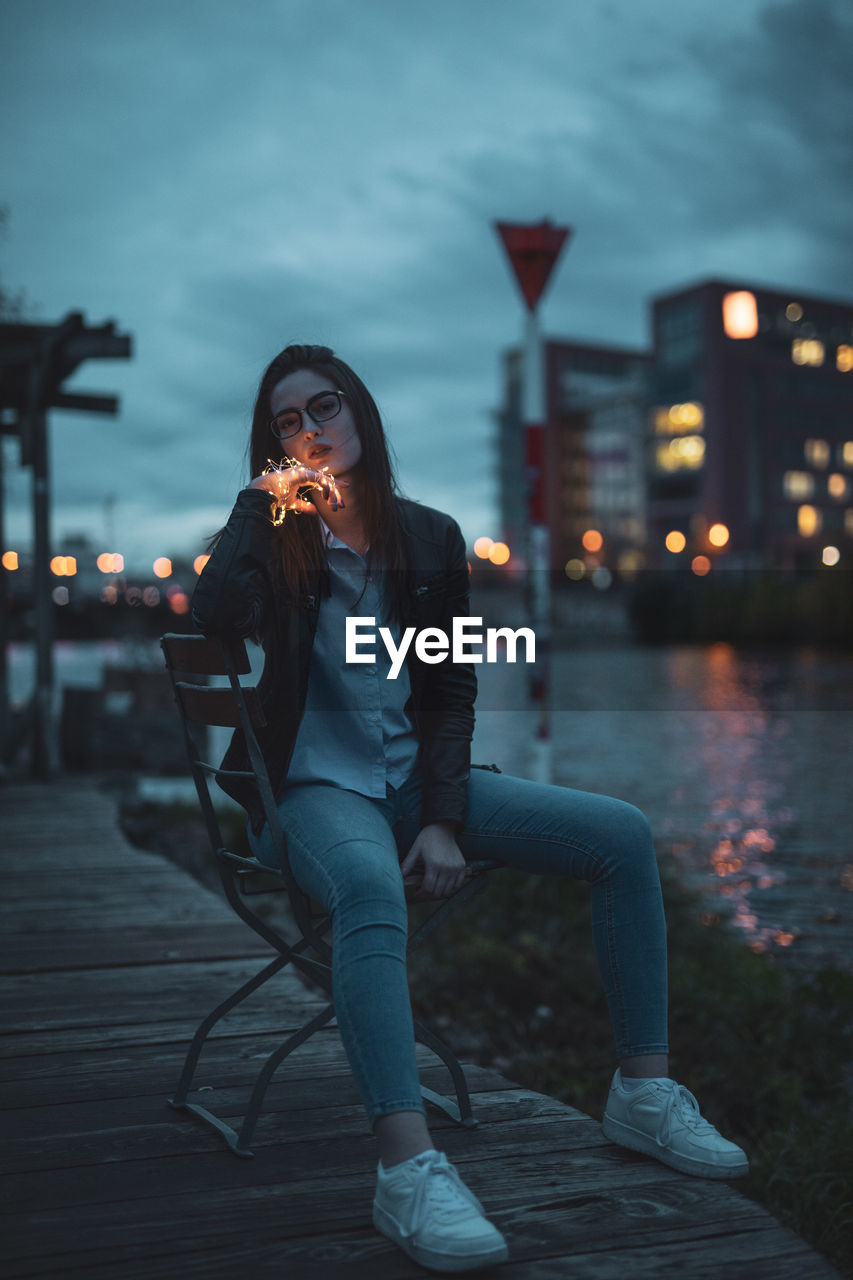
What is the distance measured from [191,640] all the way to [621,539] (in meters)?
96.4

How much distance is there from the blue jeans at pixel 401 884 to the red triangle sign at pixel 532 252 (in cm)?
447

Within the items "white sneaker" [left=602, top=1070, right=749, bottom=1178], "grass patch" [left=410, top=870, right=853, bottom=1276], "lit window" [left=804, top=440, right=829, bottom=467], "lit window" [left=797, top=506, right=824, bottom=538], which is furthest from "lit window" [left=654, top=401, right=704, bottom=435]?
"white sneaker" [left=602, top=1070, right=749, bottom=1178]

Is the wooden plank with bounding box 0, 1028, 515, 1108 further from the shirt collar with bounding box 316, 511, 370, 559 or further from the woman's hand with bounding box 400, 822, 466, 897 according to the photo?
the shirt collar with bounding box 316, 511, 370, 559

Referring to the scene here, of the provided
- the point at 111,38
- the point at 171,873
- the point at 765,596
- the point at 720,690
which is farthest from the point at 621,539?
the point at 171,873

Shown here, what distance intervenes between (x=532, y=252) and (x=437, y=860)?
4.90 metres

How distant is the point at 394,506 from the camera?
101 inches

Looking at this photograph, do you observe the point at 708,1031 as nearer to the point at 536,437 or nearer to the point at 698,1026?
the point at 698,1026

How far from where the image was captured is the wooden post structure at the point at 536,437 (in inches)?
252

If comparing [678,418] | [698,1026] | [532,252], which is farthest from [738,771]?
[678,418]

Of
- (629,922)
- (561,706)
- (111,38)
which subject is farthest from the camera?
(561,706)

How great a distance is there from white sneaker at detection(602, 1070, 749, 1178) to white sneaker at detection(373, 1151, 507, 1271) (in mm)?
483

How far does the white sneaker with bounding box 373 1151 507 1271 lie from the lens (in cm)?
177

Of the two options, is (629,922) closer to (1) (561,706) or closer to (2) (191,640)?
(2) (191,640)

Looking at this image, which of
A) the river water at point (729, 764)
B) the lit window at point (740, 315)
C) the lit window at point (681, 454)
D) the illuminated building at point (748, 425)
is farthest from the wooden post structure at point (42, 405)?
the lit window at point (740, 315)
